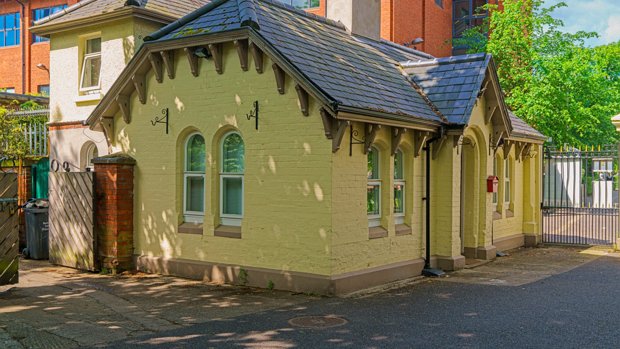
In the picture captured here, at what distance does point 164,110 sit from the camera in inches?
504

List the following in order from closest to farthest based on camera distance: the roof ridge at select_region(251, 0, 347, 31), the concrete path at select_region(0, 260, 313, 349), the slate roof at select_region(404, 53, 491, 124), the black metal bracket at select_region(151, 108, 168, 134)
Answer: the concrete path at select_region(0, 260, 313, 349), the black metal bracket at select_region(151, 108, 168, 134), the slate roof at select_region(404, 53, 491, 124), the roof ridge at select_region(251, 0, 347, 31)

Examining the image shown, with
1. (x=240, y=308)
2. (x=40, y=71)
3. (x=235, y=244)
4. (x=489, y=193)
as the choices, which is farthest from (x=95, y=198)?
(x=40, y=71)

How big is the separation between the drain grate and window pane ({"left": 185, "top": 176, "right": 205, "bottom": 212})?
435 centimetres

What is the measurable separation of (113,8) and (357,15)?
6.22 m

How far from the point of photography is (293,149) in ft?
36.0

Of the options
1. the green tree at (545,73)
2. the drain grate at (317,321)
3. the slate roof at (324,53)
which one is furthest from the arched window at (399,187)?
the green tree at (545,73)

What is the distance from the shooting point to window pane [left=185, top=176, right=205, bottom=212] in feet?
41.2

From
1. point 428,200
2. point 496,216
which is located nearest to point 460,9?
point 496,216

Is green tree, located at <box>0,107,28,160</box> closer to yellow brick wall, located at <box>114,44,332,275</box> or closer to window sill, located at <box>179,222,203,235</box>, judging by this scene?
yellow brick wall, located at <box>114,44,332,275</box>

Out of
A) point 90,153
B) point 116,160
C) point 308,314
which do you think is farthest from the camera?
point 90,153

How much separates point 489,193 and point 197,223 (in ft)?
22.6

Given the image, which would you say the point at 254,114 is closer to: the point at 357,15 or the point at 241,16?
the point at 241,16

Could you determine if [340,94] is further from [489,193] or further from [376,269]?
[489,193]

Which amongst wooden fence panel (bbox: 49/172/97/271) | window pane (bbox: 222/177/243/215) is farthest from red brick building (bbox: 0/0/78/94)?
window pane (bbox: 222/177/243/215)
